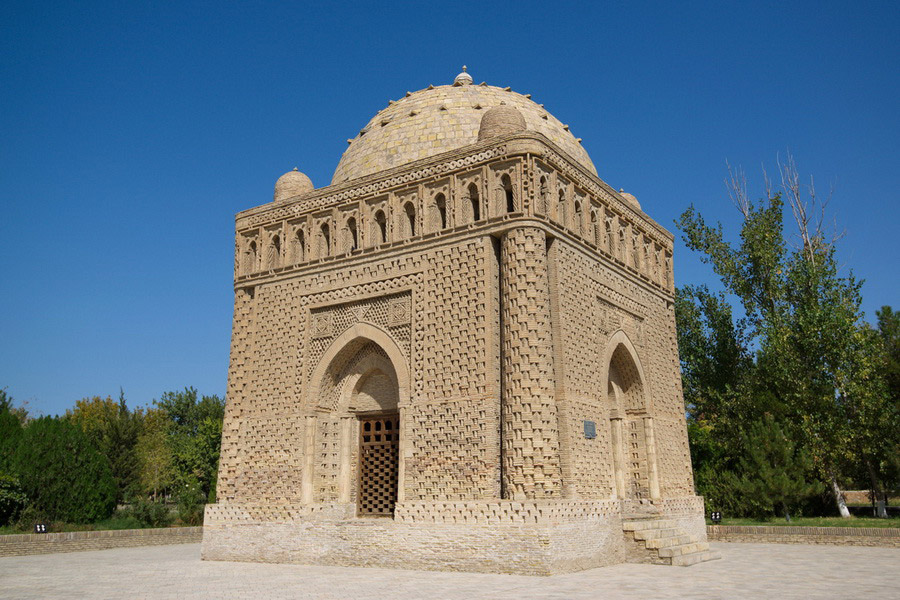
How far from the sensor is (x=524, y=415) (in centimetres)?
1019

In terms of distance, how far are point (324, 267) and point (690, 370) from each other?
13.2 metres

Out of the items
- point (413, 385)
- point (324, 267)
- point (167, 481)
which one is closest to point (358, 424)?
point (413, 385)

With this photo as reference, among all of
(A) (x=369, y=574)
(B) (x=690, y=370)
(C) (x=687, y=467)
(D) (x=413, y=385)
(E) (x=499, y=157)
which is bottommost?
(A) (x=369, y=574)

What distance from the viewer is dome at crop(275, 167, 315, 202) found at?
47.8 feet

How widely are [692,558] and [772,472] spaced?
765cm

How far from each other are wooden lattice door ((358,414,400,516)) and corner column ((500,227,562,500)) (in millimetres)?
2621

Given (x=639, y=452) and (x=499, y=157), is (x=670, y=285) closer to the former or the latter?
(x=639, y=452)

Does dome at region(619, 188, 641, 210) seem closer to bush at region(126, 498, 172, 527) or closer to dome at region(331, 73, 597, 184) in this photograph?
dome at region(331, 73, 597, 184)

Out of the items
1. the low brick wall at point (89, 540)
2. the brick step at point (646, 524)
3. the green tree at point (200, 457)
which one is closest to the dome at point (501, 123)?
the brick step at point (646, 524)

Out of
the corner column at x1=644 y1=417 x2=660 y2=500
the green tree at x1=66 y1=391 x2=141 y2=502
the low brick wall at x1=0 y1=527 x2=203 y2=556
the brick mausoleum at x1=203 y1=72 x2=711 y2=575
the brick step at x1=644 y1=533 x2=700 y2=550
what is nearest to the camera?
the brick mausoleum at x1=203 y1=72 x2=711 y2=575

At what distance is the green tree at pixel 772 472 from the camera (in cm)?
1736

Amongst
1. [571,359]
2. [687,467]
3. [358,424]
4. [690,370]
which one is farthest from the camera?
[690,370]

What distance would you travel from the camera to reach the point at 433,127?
46.8ft

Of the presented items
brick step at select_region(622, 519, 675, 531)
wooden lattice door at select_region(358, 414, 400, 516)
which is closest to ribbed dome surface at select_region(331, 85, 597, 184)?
wooden lattice door at select_region(358, 414, 400, 516)
